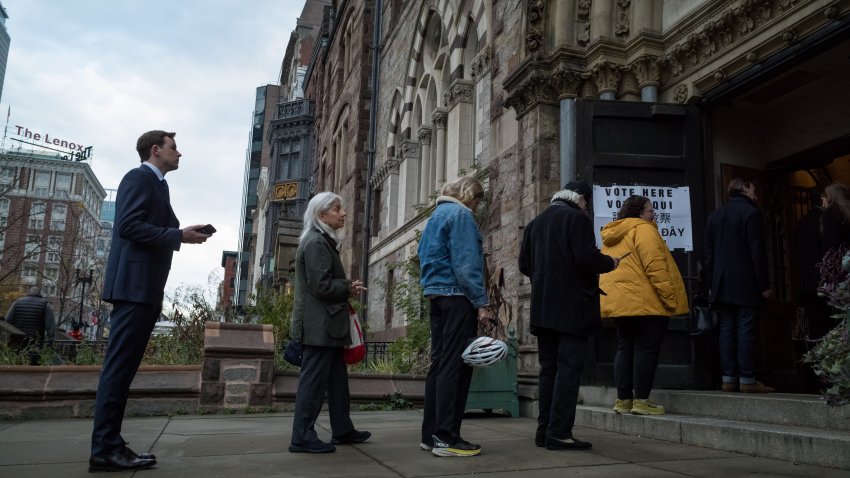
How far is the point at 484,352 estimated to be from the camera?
4098mm

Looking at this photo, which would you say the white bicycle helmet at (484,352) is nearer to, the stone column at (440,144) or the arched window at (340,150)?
the stone column at (440,144)

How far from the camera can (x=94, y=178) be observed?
10406cm

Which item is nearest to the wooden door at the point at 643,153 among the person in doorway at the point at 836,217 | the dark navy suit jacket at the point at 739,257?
the dark navy suit jacket at the point at 739,257

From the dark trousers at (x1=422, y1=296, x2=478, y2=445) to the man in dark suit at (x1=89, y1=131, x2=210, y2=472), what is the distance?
1.60 meters

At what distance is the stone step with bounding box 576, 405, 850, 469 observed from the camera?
3.77 m

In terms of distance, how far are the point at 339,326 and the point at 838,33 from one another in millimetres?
4683

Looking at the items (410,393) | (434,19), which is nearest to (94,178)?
(434,19)

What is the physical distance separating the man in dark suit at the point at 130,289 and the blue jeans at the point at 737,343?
15.3 feet

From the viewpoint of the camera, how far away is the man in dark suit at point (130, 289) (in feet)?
12.2

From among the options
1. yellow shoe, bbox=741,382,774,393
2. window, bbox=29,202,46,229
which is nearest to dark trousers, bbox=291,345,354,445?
yellow shoe, bbox=741,382,774,393

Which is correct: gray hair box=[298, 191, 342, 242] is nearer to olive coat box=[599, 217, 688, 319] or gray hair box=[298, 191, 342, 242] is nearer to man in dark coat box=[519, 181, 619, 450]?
man in dark coat box=[519, 181, 619, 450]

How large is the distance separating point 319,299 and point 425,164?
11314 mm

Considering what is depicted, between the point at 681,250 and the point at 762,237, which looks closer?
the point at 762,237

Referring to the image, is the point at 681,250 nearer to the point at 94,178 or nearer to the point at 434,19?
the point at 434,19
